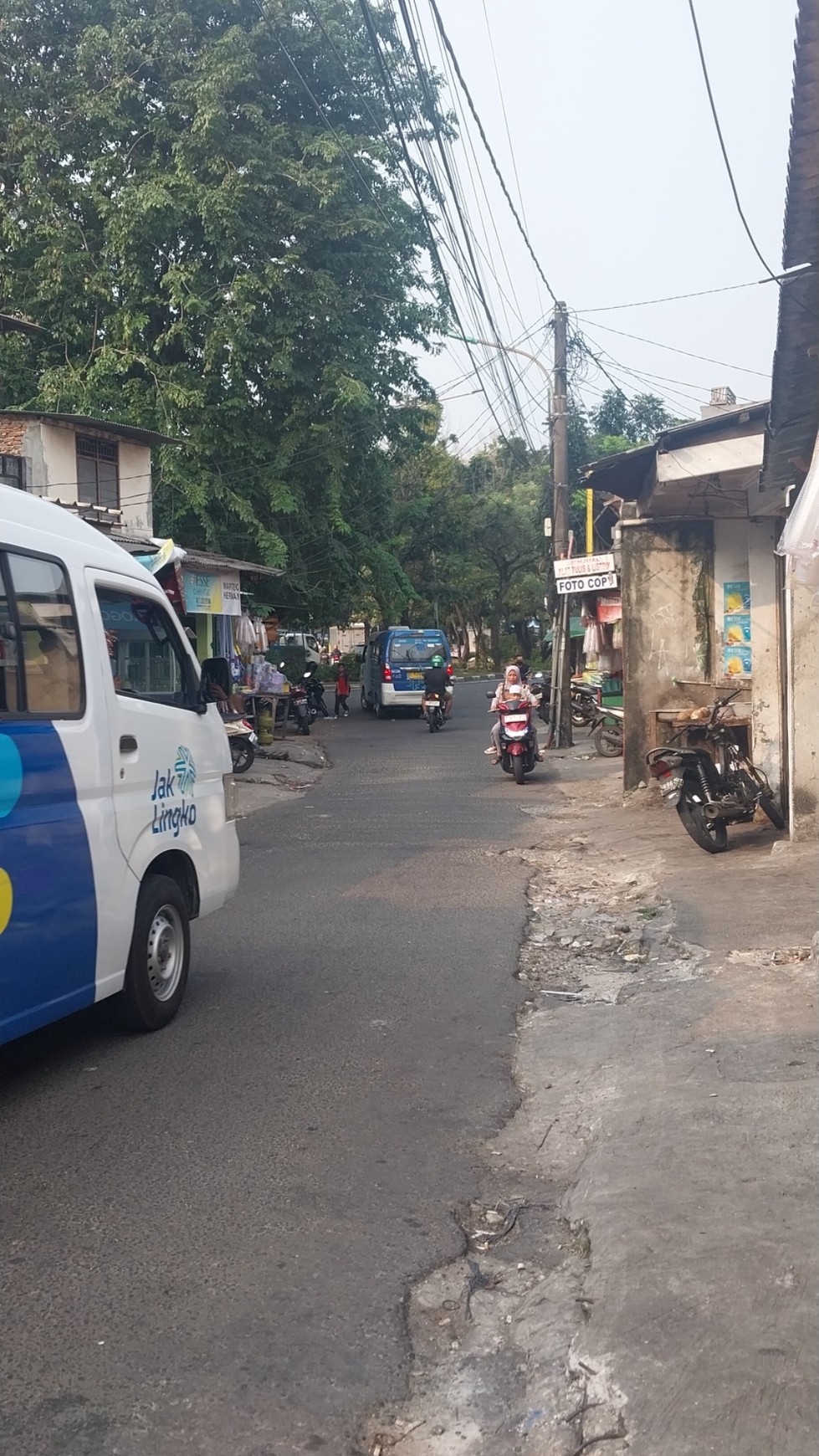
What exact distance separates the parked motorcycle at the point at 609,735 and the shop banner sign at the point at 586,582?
2386 millimetres

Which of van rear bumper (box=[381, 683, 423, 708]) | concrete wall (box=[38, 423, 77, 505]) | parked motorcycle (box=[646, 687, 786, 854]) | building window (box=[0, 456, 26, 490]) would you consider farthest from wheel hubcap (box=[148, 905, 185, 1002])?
van rear bumper (box=[381, 683, 423, 708])

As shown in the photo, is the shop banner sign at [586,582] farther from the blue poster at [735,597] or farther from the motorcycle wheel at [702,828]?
the motorcycle wheel at [702,828]

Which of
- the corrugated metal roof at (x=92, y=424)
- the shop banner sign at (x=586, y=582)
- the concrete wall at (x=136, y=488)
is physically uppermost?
the corrugated metal roof at (x=92, y=424)

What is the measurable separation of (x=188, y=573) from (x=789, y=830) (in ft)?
41.6

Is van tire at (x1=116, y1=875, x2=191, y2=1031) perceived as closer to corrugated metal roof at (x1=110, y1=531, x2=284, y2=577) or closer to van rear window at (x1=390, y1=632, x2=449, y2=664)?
corrugated metal roof at (x1=110, y1=531, x2=284, y2=577)

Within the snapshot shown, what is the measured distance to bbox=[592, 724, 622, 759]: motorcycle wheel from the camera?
20.1 metres

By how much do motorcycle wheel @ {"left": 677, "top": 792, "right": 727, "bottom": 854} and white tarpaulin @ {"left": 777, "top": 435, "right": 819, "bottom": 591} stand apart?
14.4 feet

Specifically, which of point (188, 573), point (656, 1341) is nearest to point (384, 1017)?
point (656, 1341)

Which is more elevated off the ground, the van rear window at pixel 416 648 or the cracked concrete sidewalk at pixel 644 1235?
the van rear window at pixel 416 648

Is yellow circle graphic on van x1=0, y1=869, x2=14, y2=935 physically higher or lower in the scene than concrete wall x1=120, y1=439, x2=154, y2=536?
lower

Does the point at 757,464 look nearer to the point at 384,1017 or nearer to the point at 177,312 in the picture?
the point at 384,1017

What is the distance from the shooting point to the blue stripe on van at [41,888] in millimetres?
4605

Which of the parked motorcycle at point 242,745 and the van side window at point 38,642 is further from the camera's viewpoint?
the parked motorcycle at point 242,745

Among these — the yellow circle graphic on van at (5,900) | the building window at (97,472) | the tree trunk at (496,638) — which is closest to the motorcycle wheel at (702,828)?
the yellow circle graphic on van at (5,900)
